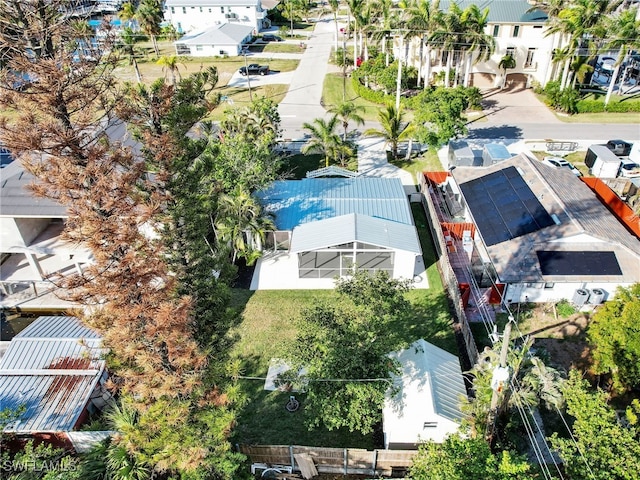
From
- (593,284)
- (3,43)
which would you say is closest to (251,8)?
(593,284)

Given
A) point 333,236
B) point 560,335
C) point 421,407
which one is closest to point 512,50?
point 333,236

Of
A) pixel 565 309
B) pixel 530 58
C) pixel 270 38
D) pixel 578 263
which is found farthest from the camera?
pixel 270 38

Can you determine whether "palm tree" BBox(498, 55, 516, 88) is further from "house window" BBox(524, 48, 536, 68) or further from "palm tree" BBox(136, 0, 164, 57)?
"palm tree" BBox(136, 0, 164, 57)

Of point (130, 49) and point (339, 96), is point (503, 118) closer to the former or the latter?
point (339, 96)

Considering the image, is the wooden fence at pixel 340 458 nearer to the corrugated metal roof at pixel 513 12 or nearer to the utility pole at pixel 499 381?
the utility pole at pixel 499 381

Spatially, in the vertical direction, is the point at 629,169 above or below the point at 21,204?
Answer: below

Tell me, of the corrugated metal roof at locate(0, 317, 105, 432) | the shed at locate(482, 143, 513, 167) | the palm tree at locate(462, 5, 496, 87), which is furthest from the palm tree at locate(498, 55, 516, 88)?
the corrugated metal roof at locate(0, 317, 105, 432)

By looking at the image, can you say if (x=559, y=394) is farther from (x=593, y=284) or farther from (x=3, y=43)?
(x=3, y=43)

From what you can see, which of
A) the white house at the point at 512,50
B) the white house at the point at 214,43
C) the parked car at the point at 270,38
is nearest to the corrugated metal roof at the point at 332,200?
the white house at the point at 512,50
